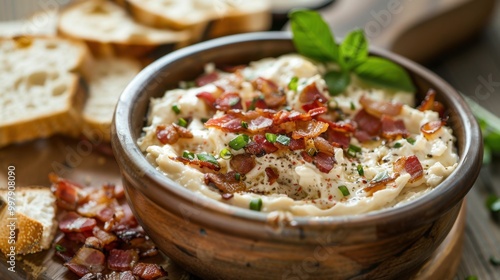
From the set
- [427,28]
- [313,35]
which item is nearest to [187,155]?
[313,35]

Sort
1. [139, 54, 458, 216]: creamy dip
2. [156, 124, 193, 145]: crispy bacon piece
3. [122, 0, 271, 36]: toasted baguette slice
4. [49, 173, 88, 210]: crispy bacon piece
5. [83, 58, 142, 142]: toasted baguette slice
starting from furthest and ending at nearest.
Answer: [122, 0, 271, 36]: toasted baguette slice < [83, 58, 142, 142]: toasted baguette slice < [49, 173, 88, 210]: crispy bacon piece < [156, 124, 193, 145]: crispy bacon piece < [139, 54, 458, 216]: creamy dip

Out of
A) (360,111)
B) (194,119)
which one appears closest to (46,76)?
(194,119)

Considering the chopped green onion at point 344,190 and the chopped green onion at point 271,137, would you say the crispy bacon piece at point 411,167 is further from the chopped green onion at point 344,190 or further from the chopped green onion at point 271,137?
the chopped green onion at point 271,137

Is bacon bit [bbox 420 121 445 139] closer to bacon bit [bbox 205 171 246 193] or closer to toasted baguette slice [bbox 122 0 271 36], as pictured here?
bacon bit [bbox 205 171 246 193]

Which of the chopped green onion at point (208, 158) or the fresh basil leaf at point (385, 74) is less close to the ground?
the fresh basil leaf at point (385, 74)

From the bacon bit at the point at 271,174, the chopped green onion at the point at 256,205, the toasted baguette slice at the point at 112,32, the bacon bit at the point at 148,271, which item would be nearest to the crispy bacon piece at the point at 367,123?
the bacon bit at the point at 271,174

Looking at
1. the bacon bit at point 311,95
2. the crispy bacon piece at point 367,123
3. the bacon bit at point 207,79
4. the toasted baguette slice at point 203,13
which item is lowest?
the toasted baguette slice at point 203,13

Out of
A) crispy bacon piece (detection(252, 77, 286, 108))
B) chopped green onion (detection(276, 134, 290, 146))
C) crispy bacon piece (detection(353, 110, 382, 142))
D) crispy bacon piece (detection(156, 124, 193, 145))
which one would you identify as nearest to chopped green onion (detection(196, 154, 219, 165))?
crispy bacon piece (detection(156, 124, 193, 145))
